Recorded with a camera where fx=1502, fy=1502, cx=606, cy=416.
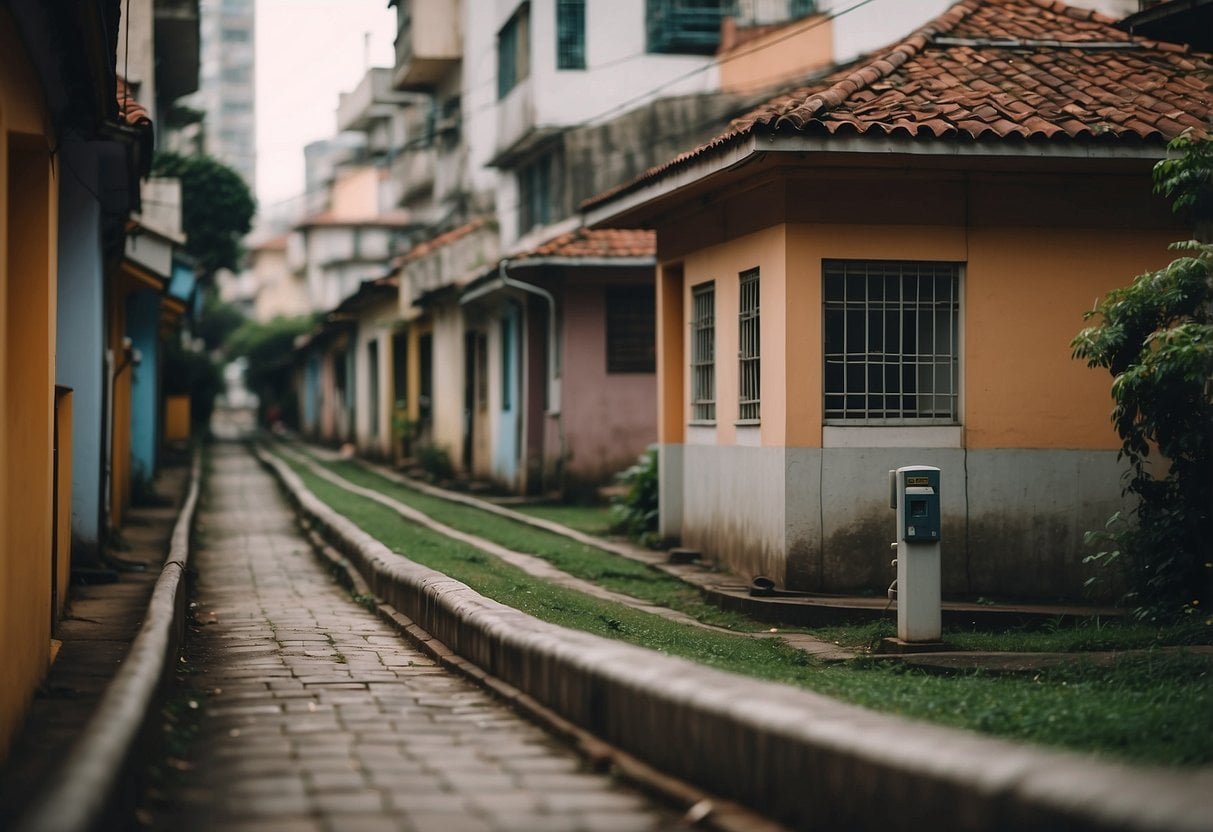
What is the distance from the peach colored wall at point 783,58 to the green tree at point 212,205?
911 cm

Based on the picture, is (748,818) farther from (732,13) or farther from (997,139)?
(732,13)

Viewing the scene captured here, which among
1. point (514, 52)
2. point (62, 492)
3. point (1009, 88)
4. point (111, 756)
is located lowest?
point (111, 756)

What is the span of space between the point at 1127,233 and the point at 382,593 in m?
6.85

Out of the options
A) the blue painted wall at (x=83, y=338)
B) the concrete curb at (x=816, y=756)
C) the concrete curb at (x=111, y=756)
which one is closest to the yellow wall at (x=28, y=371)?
the concrete curb at (x=111, y=756)

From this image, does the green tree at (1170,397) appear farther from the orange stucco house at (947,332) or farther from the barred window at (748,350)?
the barred window at (748,350)

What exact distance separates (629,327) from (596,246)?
1486mm

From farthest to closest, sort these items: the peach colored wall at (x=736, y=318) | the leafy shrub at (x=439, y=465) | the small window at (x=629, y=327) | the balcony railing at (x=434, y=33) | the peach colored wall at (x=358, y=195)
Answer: the peach colored wall at (x=358, y=195) → the balcony railing at (x=434, y=33) → the leafy shrub at (x=439, y=465) → the small window at (x=629, y=327) → the peach colored wall at (x=736, y=318)

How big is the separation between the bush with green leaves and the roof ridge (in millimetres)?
5591

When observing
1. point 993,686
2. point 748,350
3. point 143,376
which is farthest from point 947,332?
point 143,376

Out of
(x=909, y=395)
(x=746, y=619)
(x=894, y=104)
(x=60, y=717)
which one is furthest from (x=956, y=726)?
(x=894, y=104)

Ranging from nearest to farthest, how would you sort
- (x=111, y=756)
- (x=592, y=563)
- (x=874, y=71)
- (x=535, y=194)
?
(x=111, y=756), (x=874, y=71), (x=592, y=563), (x=535, y=194)

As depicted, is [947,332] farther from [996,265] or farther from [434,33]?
[434,33]

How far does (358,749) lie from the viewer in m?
6.64

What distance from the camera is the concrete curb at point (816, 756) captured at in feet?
12.6
